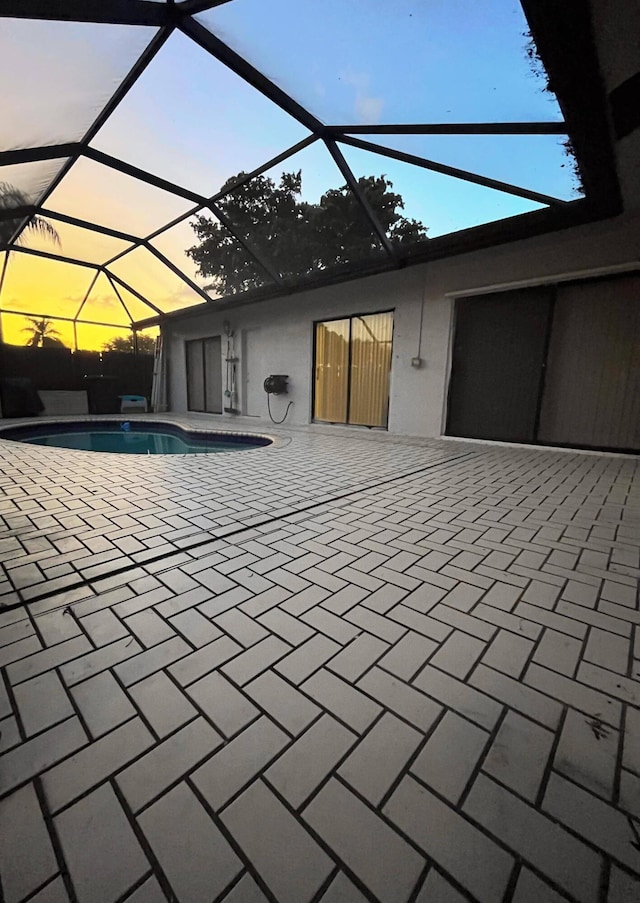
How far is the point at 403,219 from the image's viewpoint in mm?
4875

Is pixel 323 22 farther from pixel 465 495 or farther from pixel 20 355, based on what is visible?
pixel 20 355

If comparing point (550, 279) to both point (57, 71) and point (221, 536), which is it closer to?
point (221, 536)

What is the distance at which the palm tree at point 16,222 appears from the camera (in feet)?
16.7

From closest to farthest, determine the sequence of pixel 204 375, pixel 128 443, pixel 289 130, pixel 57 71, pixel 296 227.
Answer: pixel 57 71 → pixel 289 130 → pixel 296 227 → pixel 128 443 → pixel 204 375

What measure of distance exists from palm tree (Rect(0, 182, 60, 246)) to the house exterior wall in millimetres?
3175

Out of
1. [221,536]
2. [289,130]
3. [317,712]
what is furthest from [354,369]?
[317,712]

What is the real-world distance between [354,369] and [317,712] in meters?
6.25

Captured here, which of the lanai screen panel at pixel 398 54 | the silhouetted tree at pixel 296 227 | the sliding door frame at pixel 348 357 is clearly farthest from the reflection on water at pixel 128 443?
the lanai screen panel at pixel 398 54

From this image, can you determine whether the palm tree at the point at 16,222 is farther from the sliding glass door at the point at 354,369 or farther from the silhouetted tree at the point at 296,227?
the sliding glass door at the point at 354,369

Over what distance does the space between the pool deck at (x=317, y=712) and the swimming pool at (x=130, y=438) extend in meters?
4.30

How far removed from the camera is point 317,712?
0.98 metres

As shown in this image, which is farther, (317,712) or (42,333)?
(42,333)

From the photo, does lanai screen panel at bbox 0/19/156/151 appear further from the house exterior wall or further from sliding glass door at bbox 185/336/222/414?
sliding glass door at bbox 185/336/222/414

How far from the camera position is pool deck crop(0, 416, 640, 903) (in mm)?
671
